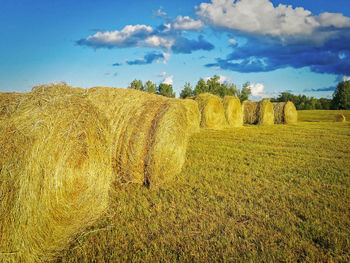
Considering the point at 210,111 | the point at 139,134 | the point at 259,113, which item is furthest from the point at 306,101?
the point at 139,134

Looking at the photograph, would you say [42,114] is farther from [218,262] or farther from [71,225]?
[218,262]

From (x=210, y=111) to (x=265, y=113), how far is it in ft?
27.3

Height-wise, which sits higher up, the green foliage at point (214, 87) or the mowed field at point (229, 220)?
the green foliage at point (214, 87)

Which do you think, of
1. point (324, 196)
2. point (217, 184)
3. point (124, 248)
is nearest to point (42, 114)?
point (124, 248)

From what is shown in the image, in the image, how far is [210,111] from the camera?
16.8m

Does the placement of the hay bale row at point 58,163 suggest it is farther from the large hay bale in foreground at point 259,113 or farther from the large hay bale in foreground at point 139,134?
the large hay bale in foreground at point 259,113

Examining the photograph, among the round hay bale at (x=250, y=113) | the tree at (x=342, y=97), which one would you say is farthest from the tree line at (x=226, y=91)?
the round hay bale at (x=250, y=113)

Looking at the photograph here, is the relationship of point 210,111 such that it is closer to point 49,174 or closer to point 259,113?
point 259,113

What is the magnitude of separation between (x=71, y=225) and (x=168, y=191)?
2.25 meters

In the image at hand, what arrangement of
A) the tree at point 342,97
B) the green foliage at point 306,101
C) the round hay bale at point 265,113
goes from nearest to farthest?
the round hay bale at point 265,113, the tree at point 342,97, the green foliage at point 306,101

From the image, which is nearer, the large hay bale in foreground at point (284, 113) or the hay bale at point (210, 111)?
the hay bale at point (210, 111)

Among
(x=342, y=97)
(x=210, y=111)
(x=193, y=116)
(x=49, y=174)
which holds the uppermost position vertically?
(x=342, y=97)

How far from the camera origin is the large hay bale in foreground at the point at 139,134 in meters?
5.74

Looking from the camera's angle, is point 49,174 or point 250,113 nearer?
point 49,174
